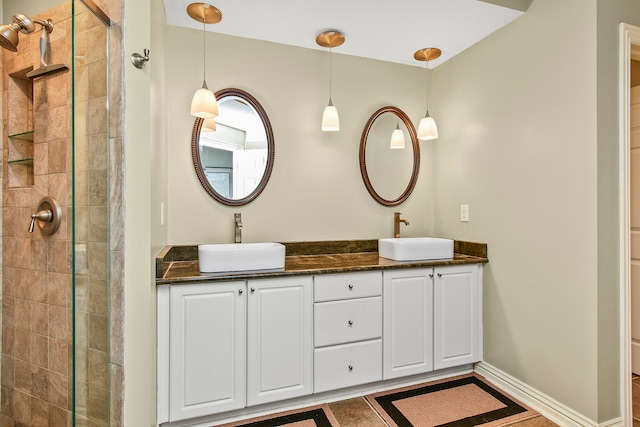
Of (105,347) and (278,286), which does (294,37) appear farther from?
(105,347)

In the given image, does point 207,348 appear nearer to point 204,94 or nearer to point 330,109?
point 204,94

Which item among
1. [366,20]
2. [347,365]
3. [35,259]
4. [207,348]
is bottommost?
[347,365]

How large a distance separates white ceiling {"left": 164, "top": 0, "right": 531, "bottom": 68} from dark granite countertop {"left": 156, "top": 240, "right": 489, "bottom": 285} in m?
1.41

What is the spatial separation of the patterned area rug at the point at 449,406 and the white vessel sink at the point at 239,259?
1059mm

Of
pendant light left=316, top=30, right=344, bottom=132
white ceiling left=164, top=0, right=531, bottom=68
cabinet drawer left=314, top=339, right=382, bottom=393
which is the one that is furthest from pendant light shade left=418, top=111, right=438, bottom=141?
cabinet drawer left=314, top=339, right=382, bottom=393

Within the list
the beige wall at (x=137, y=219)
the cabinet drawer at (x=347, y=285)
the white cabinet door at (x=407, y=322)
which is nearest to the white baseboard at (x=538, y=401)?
Answer: the white cabinet door at (x=407, y=322)

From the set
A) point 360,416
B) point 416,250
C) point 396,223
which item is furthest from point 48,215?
point 396,223

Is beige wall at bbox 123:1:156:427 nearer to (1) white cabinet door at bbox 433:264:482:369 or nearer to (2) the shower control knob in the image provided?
(2) the shower control knob

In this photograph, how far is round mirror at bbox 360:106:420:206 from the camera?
2.75 meters

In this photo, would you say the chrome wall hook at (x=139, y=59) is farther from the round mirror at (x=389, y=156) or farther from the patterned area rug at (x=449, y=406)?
the patterned area rug at (x=449, y=406)

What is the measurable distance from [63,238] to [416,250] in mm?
1911

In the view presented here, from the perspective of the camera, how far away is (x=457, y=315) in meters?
2.40

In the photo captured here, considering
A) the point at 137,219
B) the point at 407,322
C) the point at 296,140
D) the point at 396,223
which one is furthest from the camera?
the point at 396,223

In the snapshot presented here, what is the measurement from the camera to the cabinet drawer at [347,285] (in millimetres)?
2069
